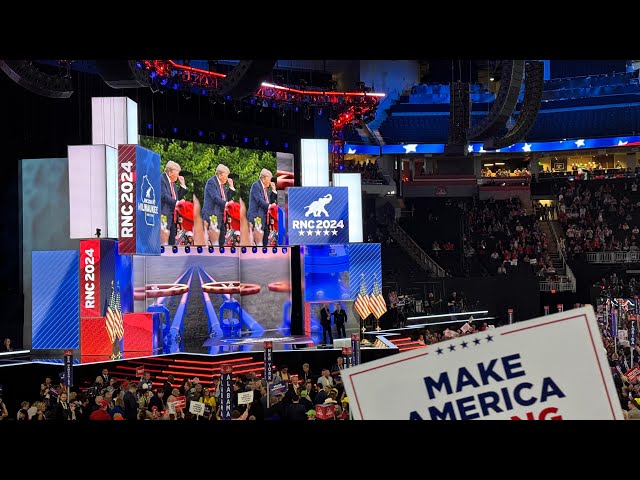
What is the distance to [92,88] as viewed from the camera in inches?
909

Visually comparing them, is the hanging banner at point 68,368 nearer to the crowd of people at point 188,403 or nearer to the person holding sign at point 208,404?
the crowd of people at point 188,403

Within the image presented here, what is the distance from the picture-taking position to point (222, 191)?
26.9 meters

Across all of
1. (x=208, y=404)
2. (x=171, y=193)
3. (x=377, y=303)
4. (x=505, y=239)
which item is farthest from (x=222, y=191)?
(x=505, y=239)

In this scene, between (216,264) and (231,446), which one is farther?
(216,264)

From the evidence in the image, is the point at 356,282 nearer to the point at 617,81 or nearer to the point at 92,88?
the point at 92,88

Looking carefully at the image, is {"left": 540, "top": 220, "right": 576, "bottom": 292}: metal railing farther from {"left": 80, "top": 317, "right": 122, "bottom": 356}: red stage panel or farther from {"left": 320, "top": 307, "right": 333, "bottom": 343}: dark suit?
{"left": 80, "top": 317, "right": 122, "bottom": 356}: red stage panel

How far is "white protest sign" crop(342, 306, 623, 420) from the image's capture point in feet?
12.3

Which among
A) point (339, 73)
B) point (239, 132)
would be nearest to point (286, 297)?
point (239, 132)

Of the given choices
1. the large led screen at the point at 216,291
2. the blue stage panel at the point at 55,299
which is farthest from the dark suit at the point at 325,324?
the blue stage panel at the point at 55,299

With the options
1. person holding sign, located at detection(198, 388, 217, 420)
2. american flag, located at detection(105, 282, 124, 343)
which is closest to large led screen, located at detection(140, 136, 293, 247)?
american flag, located at detection(105, 282, 124, 343)

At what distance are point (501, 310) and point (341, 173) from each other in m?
8.84

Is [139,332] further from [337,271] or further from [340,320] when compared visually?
[337,271]

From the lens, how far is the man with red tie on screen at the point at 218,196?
87.1 ft

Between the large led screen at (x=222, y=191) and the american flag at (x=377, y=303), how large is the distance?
3.51 meters
